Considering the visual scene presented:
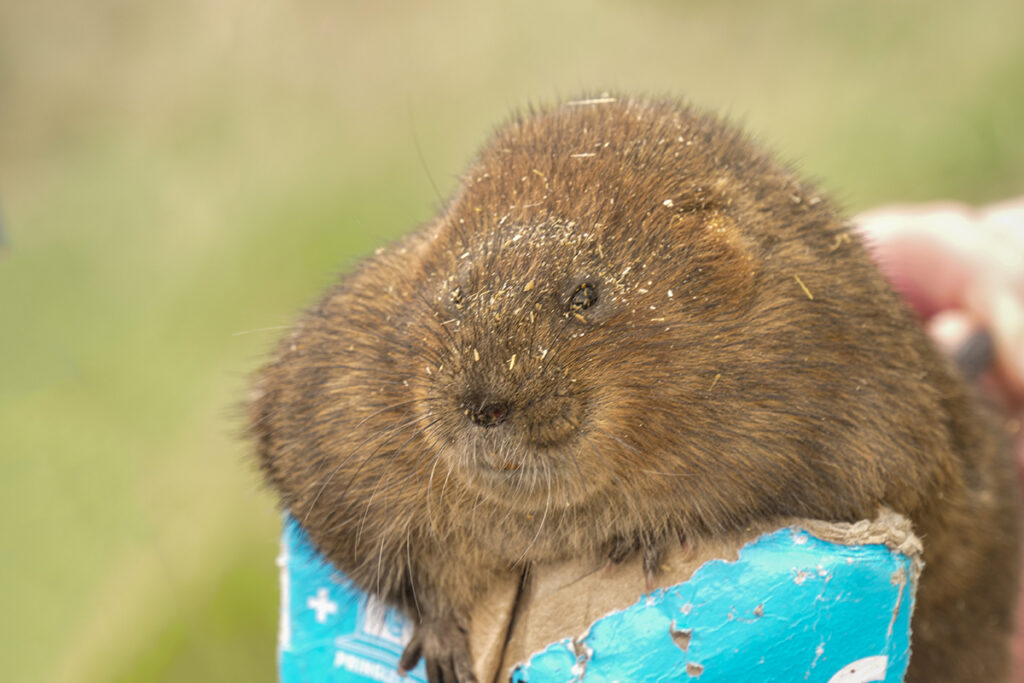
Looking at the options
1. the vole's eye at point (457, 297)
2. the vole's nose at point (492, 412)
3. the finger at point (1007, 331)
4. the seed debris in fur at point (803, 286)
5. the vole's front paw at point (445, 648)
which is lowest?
the vole's front paw at point (445, 648)

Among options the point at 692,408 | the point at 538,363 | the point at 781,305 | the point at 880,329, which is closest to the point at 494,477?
the point at 538,363

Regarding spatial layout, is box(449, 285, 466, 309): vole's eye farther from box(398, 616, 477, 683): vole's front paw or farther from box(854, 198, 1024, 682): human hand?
box(854, 198, 1024, 682): human hand

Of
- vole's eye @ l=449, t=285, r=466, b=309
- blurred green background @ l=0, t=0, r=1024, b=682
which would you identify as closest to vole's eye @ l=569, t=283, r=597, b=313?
vole's eye @ l=449, t=285, r=466, b=309

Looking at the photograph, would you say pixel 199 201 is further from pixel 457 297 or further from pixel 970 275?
pixel 970 275

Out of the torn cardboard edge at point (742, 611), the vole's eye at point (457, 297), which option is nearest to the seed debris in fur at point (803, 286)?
the torn cardboard edge at point (742, 611)

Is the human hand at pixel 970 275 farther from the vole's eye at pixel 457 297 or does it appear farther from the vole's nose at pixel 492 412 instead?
the vole's nose at pixel 492 412

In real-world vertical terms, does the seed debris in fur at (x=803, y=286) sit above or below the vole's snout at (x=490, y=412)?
above

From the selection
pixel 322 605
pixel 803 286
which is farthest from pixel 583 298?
pixel 322 605
